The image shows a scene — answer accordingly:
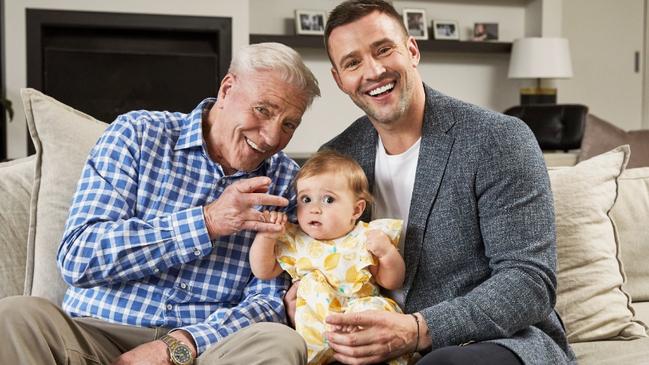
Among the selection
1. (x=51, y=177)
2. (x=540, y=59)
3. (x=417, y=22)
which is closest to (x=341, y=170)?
(x=51, y=177)

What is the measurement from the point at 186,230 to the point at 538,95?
522cm

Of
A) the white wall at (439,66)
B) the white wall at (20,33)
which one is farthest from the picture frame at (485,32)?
the white wall at (20,33)

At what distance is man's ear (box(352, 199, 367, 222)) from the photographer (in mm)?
1832

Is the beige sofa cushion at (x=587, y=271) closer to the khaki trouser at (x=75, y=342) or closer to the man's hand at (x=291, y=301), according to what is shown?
the man's hand at (x=291, y=301)

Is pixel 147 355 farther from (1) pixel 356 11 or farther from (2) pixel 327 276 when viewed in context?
(1) pixel 356 11

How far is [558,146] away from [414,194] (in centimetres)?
315

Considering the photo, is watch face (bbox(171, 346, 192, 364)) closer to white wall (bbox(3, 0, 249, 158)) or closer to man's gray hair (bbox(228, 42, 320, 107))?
man's gray hair (bbox(228, 42, 320, 107))

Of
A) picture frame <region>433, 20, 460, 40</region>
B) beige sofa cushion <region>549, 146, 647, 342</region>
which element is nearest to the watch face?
beige sofa cushion <region>549, 146, 647, 342</region>

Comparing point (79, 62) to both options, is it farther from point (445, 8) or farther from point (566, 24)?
point (566, 24)

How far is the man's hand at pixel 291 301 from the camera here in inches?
73.4

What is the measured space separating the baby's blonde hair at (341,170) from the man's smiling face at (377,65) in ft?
0.45

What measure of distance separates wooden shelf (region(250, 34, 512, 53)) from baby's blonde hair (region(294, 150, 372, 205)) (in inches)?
172

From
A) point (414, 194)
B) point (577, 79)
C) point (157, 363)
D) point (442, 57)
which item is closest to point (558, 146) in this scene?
point (442, 57)

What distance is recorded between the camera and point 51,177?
6.31 feet
